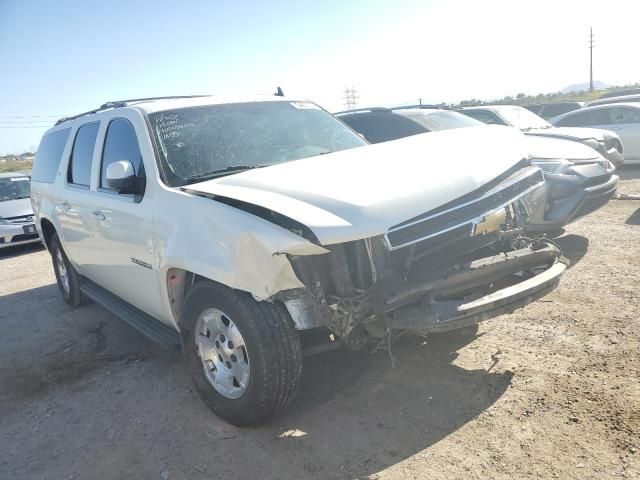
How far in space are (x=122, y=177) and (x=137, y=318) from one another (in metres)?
1.21

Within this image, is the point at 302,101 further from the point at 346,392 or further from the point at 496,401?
the point at 496,401

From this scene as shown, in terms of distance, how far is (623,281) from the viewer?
483cm

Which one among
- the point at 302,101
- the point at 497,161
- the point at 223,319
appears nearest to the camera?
the point at 223,319

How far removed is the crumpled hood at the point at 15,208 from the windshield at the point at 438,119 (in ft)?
25.6

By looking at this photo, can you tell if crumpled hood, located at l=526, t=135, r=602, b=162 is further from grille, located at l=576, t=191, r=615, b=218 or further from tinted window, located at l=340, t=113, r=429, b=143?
tinted window, located at l=340, t=113, r=429, b=143

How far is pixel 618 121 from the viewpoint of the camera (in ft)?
40.4

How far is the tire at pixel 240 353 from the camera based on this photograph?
2.82 m

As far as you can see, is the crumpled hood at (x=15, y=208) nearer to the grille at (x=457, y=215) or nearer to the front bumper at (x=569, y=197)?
the front bumper at (x=569, y=197)

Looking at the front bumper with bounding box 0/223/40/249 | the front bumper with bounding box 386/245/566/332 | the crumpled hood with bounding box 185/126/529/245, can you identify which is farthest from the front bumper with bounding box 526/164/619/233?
the front bumper with bounding box 0/223/40/249

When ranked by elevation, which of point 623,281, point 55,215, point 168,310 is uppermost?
point 55,215

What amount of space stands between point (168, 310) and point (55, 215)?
2.68 meters

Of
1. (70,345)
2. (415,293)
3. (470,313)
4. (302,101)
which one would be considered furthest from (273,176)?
(70,345)

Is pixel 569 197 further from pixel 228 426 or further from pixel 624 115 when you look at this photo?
pixel 624 115

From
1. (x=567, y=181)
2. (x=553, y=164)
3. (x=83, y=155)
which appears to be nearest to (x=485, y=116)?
(x=553, y=164)
